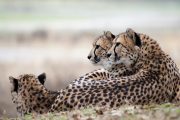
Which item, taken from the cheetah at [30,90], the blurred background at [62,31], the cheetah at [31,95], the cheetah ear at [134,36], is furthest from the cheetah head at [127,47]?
the blurred background at [62,31]

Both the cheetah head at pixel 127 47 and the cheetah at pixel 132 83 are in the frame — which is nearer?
the cheetah at pixel 132 83

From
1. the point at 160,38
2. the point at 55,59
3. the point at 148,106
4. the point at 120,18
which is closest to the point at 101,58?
the point at 148,106

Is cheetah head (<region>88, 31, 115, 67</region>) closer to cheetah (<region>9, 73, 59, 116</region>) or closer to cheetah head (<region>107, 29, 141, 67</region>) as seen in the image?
cheetah head (<region>107, 29, 141, 67</region>)

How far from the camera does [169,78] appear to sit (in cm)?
986

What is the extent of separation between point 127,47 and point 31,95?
1034 mm

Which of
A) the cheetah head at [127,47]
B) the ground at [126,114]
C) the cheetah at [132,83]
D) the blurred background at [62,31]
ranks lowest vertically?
the ground at [126,114]

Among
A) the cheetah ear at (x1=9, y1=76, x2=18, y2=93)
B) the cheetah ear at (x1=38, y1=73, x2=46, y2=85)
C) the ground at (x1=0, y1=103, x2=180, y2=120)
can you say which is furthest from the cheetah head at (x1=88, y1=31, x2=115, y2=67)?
the ground at (x1=0, y1=103, x2=180, y2=120)

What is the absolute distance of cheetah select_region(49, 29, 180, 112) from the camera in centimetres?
954

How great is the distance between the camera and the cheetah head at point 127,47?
1012 centimetres

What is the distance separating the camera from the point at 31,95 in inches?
399

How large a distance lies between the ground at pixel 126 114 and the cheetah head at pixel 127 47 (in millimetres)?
1081

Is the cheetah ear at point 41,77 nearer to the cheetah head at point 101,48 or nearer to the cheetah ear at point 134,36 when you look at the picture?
the cheetah head at point 101,48

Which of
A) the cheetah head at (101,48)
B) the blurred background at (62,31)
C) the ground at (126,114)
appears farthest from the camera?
the blurred background at (62,31)

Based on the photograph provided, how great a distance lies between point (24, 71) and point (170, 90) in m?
7.47
